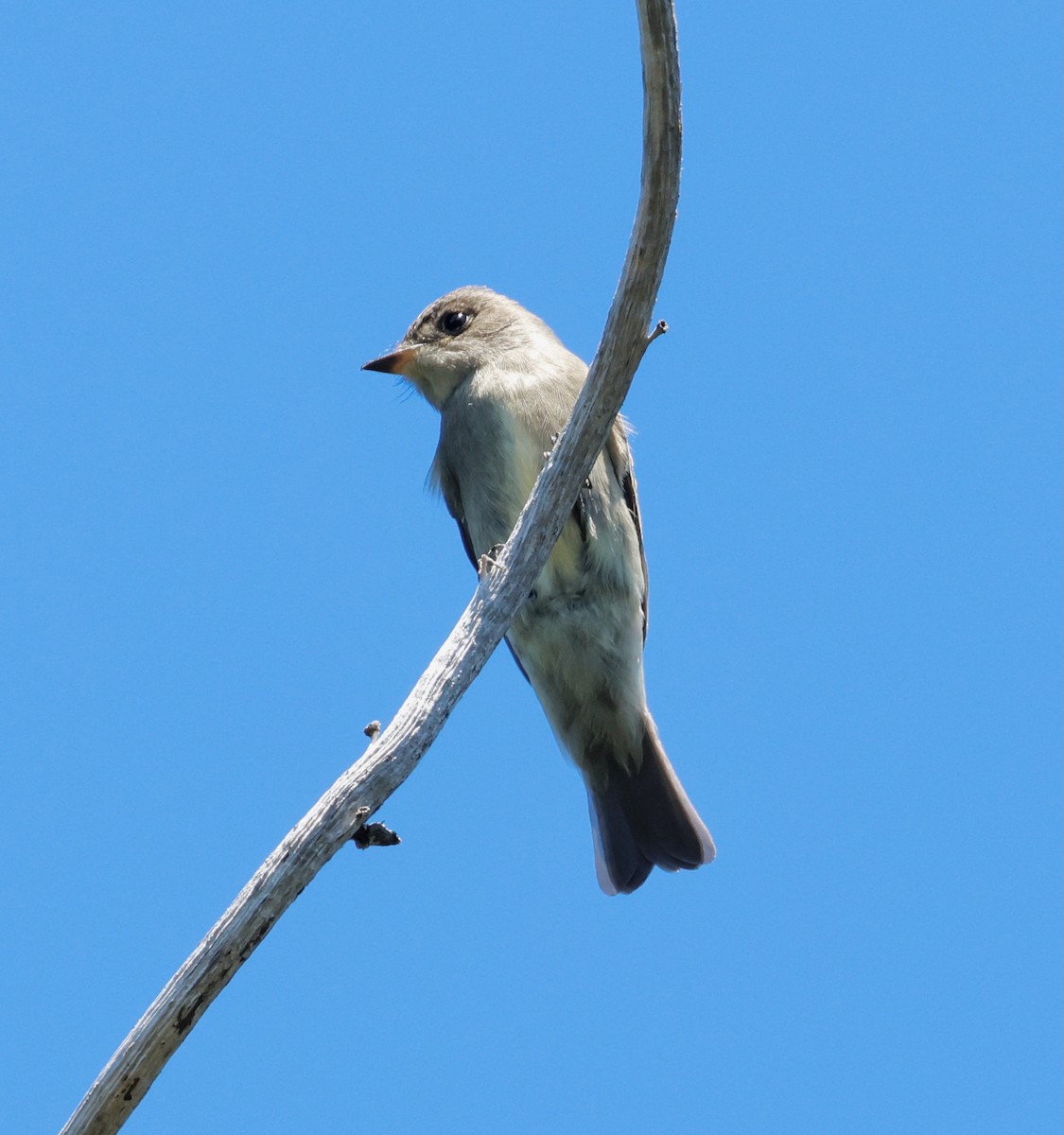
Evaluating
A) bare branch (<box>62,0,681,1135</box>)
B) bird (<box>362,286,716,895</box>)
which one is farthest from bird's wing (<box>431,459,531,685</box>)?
bare branch (<box>62,0,681,1135</box>)

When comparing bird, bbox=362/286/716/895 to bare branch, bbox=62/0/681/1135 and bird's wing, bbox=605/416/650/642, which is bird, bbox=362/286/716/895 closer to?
bird's wing, bbox=605/416/650/642

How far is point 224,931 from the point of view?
3902mm

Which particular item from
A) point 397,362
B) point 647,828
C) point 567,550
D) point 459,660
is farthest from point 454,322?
point 459,660

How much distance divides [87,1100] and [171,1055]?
9.2 inches

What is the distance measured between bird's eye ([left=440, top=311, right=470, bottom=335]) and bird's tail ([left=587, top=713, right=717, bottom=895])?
2216 mm

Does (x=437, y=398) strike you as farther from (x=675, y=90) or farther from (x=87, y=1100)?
(x=87, y=1100)

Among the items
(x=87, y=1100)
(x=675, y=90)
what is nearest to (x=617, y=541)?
(x=675, y=90)

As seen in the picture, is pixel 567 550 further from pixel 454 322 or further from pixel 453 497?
pixel 454 322

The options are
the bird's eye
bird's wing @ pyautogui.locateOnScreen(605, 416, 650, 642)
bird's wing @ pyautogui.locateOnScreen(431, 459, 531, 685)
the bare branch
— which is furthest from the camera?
the bird's eye

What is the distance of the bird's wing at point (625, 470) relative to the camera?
648 cm

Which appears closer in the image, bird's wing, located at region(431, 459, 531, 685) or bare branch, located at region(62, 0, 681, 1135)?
bare branch, located at region(62, 0, 681, 1135)

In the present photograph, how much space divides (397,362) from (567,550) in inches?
63.2

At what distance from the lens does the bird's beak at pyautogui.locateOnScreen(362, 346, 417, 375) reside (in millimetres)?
7348

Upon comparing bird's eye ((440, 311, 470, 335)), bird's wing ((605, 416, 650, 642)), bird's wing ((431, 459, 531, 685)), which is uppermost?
bird's eye ((440, 311, 470, 335))
